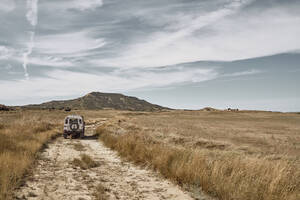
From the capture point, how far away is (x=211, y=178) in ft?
22.9

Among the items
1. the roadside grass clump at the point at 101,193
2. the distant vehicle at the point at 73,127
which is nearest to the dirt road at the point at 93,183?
the roadside grass clump at the point at 101,193

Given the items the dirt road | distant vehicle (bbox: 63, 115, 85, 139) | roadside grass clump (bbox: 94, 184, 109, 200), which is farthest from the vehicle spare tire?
roadside grass clump (bbox: 94, 184, 109, 200)

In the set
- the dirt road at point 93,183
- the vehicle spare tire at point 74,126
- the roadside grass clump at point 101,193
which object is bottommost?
the dirt road at point 93,183

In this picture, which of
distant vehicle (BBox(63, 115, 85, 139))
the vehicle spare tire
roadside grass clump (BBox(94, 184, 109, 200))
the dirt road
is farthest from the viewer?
the vehicle spare tire

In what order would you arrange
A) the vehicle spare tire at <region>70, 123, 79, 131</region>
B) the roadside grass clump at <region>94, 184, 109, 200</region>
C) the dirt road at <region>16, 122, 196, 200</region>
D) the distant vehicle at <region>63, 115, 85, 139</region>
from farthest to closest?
the vehicle spare tire at <region>70, 123, 79, 131</region>
the distant vehicle at <region>63, 115, 85, 139</region>
the dirt road at <region>16, 122, 196, 200</region>
the roadside grass clump at <region>94, 184, 109, 200</region>

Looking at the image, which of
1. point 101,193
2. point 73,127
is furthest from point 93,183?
point 73,127

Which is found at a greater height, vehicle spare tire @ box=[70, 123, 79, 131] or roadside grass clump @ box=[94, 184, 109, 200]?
vehicle spare tire @ box=[70, 123, 79, 131]

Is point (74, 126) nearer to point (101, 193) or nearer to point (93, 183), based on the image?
point (93, 183)

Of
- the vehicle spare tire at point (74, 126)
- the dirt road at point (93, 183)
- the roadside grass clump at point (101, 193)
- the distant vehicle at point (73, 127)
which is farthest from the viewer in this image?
the vehicle spare tire at point (74, 126)

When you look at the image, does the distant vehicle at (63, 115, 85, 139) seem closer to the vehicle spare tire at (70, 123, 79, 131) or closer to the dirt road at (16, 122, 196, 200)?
the vehicle spare tire at (70, 123, 79, 131)

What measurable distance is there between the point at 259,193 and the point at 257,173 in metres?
1.49

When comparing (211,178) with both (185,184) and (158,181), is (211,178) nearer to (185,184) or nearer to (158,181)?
(185,184)

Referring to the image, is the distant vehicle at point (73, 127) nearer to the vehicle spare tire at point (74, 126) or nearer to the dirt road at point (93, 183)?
the vehicle spare tire at point (74, 126)

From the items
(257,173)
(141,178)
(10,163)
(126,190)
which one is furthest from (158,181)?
(10,163)
